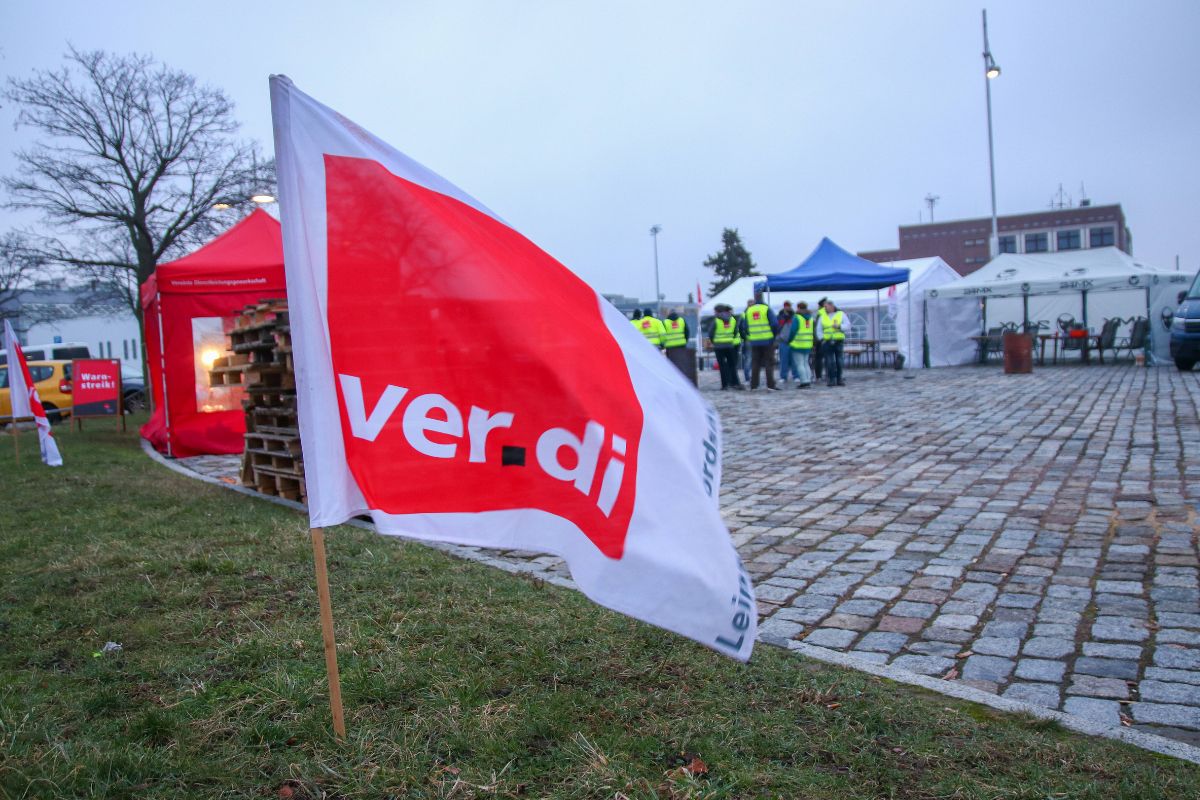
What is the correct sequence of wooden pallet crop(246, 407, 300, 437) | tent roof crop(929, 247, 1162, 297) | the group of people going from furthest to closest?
tent roof crop(929, 247, 1162, 297) < the group of people < wooden pallet crop(246, 407, 300, 437)

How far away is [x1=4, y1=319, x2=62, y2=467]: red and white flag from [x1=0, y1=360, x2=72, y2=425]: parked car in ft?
34.7

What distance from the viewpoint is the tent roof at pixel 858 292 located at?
1053 inches

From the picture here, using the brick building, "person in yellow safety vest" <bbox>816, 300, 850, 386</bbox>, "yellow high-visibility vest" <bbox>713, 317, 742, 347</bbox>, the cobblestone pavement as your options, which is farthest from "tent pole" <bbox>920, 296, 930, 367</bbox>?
the brick building

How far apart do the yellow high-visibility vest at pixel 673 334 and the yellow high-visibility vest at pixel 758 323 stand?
5.39ft

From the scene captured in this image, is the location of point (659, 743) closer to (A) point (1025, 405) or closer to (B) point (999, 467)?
(B) point (999, 467)

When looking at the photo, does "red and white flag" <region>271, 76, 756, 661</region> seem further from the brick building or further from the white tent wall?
the brick building

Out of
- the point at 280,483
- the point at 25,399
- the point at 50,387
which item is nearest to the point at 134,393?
the point at 50,387

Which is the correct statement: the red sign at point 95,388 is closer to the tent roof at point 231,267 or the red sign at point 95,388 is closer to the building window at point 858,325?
the tent roof at point 231,267

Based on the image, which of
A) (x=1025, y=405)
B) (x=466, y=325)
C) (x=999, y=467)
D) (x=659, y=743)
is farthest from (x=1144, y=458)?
(x=466, y=325)

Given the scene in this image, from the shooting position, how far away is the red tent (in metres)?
12.3

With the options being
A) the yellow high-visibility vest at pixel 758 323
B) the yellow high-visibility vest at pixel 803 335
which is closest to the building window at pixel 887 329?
the yellow high-visibility vest at pixel 803 335

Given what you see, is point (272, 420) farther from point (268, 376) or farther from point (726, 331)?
point (726, 331)

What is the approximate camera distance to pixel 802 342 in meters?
19.6

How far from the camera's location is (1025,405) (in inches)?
546
